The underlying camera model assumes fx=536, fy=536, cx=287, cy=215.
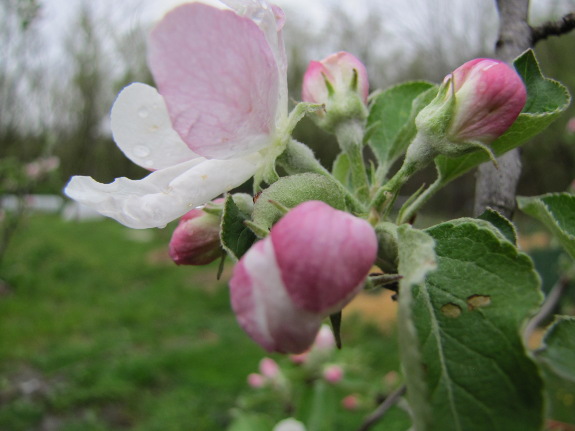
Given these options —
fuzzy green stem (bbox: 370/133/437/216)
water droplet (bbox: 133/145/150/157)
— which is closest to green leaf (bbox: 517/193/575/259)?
fuzzy green stem (bbox: 370/133/437/216)

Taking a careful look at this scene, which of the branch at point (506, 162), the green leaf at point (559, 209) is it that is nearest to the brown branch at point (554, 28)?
the branch at point (506, 162)

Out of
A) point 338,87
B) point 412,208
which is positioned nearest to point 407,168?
point 412,208

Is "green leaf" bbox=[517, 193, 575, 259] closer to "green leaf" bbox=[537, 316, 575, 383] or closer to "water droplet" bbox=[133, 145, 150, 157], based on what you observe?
"green leaf" bbox=[537, 316, 575, 383]

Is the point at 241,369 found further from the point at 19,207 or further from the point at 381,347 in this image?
the point at 19,207

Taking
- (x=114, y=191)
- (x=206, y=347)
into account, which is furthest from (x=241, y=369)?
(x=114, y=191)

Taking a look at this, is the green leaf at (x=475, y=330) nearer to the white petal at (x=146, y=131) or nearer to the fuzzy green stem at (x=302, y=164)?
the fuzzy green stem at (x=302, y=164)

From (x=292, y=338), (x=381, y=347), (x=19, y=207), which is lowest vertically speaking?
(x=381, y=347)
